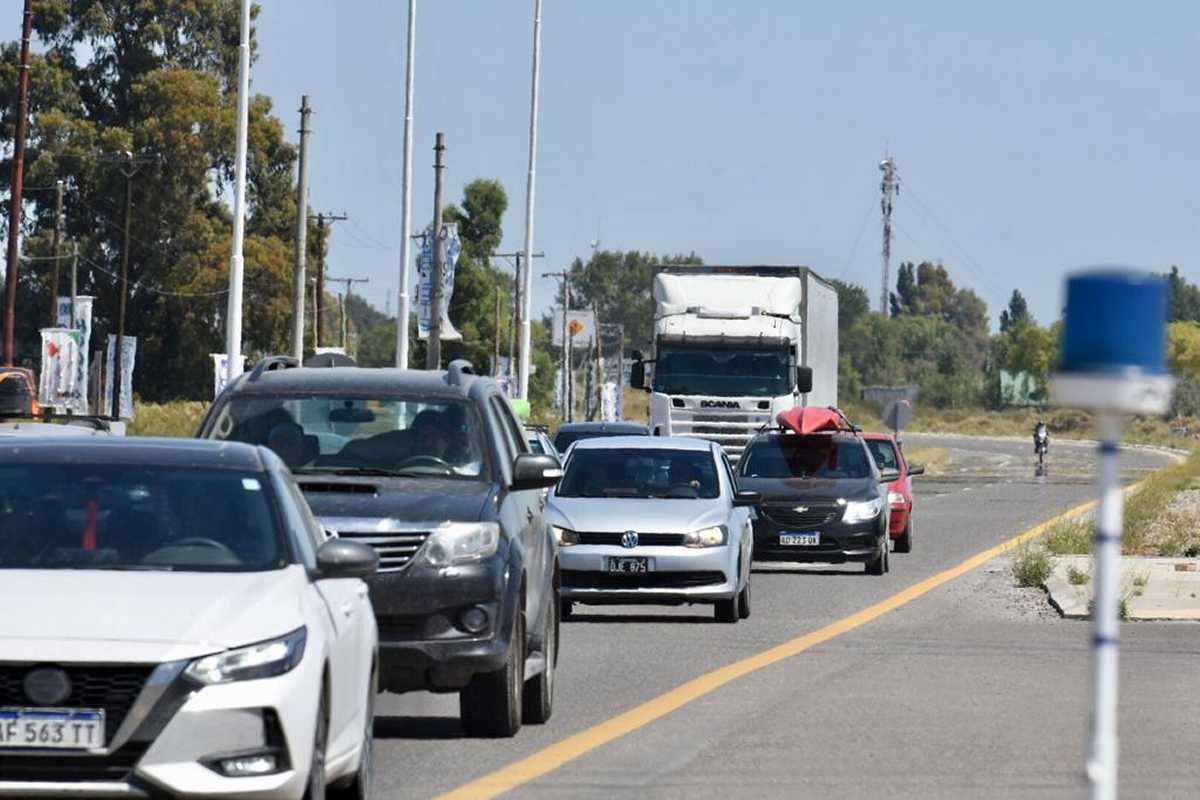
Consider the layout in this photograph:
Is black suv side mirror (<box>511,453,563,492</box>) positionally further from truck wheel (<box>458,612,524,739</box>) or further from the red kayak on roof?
the red kayak on roof

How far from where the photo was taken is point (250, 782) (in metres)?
8.60

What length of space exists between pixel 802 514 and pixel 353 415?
15.8 metres

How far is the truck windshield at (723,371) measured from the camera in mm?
44812

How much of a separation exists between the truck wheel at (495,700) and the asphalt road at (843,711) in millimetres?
126

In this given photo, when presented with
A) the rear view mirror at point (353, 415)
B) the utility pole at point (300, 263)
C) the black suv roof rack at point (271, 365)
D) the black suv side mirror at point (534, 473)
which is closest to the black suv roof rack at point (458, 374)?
the rear view mirror at point (353, 415)

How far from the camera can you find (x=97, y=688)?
27.9 feet

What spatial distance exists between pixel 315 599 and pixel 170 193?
76.3 meters

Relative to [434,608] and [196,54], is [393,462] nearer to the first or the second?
[434,608]

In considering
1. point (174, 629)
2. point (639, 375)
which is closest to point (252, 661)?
point (174, 629)

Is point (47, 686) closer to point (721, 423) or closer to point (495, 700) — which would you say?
point (495, 700)

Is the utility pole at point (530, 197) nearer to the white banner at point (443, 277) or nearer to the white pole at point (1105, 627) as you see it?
the white banner at point (443, 277)

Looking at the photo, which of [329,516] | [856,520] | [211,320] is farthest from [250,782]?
[211,320]

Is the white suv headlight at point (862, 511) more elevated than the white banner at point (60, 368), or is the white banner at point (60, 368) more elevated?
the white banner at point (60, 368)

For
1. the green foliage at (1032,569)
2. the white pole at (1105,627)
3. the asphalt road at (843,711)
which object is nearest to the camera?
the white pole at (1105,627)
